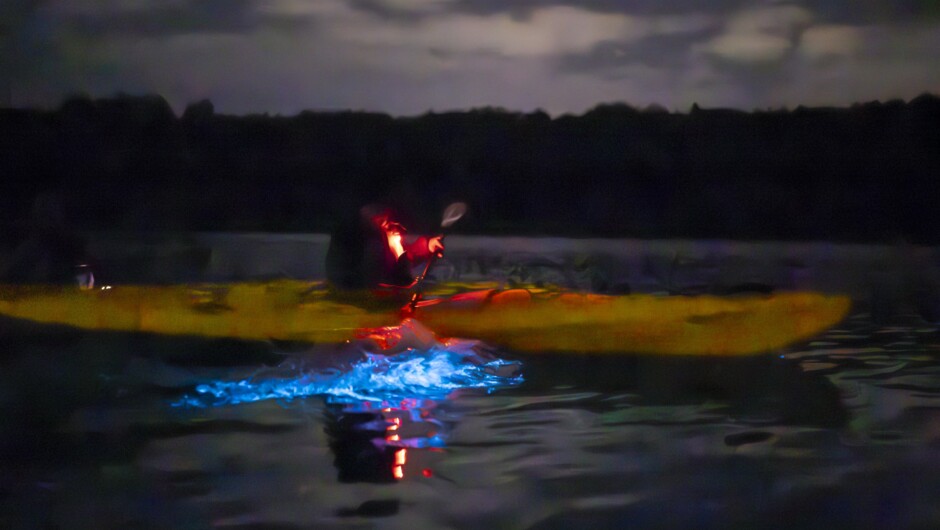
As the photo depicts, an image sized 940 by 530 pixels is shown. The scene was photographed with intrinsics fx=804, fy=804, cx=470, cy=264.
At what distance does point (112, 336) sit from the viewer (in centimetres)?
583

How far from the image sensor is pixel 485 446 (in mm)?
3539

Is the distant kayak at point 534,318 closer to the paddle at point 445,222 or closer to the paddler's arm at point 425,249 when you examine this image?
the paddle at point 445,222

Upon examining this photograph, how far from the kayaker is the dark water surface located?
78cm

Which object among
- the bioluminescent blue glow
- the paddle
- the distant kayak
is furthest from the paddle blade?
the bioluminescent blue glow

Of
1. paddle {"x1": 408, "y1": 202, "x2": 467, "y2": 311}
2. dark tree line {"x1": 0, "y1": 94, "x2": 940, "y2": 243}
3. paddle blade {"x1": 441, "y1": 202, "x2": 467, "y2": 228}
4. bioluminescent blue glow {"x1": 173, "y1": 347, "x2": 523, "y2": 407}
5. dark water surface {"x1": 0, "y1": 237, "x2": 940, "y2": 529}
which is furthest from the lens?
dark tree line {"x1": 0, "y1": 94, "x2": 940, "y2": 243}

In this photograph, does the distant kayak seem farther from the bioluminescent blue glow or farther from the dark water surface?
the bioluminescent blue glow

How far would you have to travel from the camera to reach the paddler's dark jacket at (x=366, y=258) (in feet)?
18.1

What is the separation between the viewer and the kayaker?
18.0 feet

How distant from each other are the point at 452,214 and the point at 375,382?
151 centimetres

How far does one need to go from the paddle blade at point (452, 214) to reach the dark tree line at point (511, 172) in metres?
13.0

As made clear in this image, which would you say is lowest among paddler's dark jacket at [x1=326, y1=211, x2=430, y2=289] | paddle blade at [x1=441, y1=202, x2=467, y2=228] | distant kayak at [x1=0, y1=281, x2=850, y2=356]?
distant kayak at [x1=0, y1=281, x2=850, y2=356]

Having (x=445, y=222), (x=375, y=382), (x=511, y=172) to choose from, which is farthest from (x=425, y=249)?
(x=511, y=172)

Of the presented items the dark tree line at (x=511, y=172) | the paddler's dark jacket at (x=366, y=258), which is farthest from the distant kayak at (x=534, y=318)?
the dark tree line at (x=511, y=172)

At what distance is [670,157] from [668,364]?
52.5 feet
